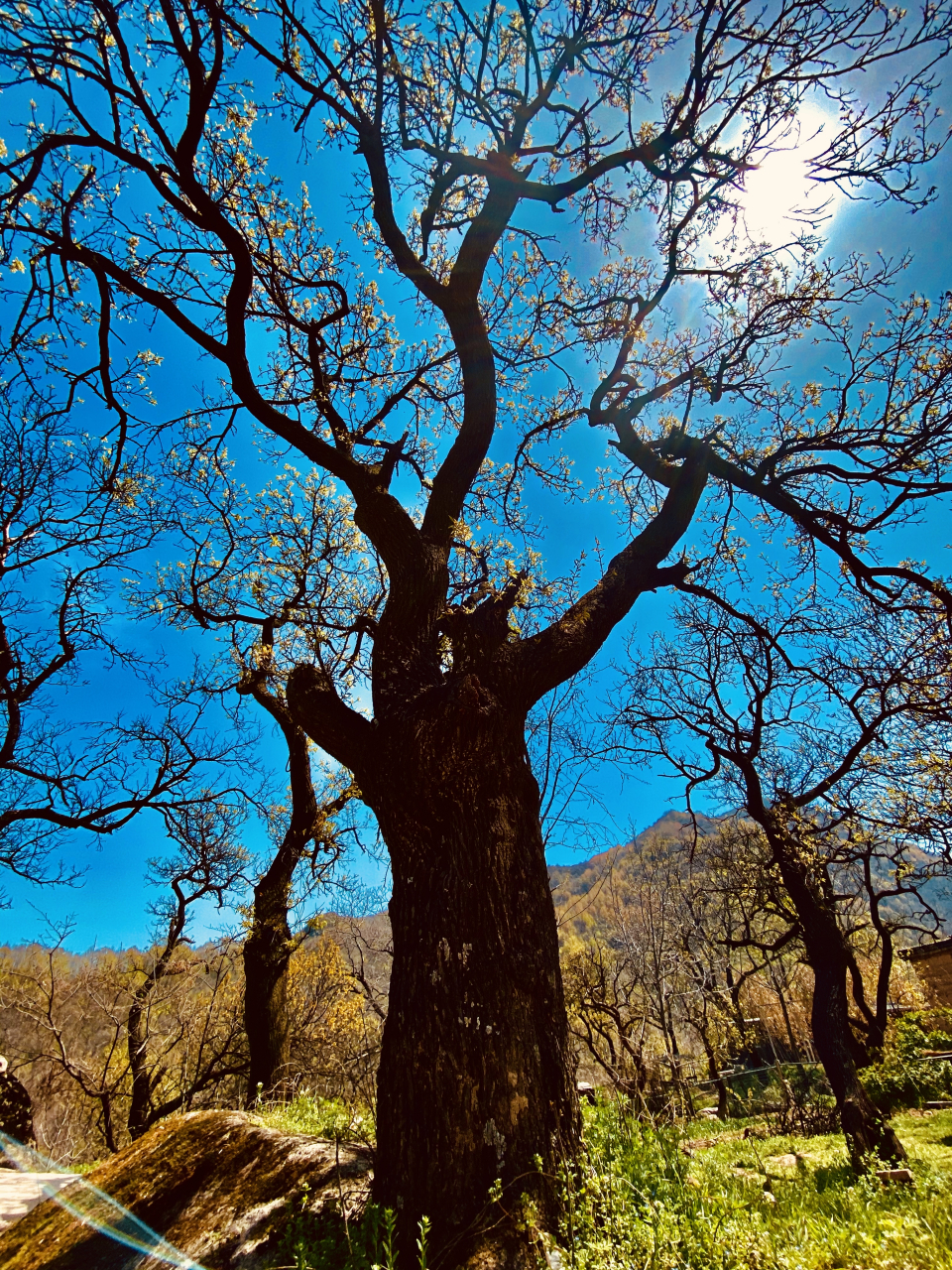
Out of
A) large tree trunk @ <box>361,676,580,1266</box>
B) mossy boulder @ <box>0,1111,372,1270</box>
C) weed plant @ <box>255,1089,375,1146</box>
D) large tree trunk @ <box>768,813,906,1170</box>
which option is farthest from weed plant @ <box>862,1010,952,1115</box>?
mossy boulder @ <box>0,1111,372,1270</box>

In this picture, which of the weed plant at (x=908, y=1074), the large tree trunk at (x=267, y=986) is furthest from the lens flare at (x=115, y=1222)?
the weed plant at (x=908, y=1074)

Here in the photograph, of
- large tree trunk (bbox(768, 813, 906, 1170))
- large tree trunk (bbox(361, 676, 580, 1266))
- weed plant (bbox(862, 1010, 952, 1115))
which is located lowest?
weed plant (bbox(862, 1010, 952, 1115))

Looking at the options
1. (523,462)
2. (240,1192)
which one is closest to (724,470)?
(523,462)

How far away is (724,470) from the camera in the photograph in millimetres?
5152

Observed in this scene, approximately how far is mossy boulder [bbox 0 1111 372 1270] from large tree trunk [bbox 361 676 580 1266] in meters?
0.39

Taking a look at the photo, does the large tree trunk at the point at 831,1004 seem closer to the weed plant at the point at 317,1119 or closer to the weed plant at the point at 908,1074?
the weed plant at the point at 317,1119

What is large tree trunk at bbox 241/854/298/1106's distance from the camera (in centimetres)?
687

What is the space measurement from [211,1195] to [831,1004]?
27.8 ft

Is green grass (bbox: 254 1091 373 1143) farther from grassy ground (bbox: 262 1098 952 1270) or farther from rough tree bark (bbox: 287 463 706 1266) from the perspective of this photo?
rough tree bark (bbox: 287 463 706 1266)

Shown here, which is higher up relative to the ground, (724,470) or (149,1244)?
(724,470)

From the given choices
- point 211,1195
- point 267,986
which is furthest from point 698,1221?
point 267,986

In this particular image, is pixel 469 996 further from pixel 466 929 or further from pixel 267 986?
pixel 267 986

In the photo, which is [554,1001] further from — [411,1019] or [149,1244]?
[149,1244]

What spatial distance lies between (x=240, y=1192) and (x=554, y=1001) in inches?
69.3
